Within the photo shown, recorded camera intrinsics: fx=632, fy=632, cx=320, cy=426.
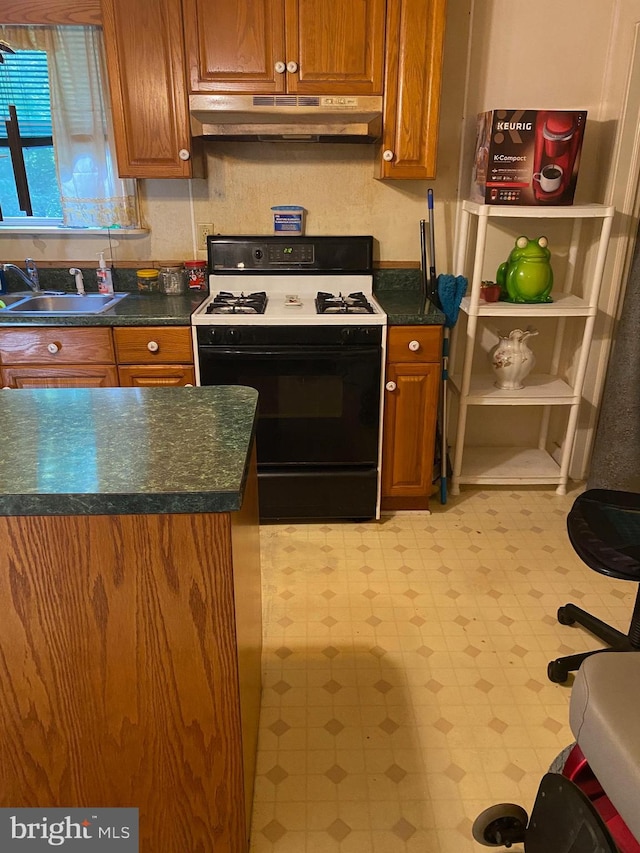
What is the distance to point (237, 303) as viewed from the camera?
8.95 feet

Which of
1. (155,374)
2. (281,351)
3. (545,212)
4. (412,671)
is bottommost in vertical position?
(412,671)

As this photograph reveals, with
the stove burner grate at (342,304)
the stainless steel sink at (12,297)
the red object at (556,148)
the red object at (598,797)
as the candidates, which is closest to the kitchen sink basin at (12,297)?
the stainless steel sink at (12,297)

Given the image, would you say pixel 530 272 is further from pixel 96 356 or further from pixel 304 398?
pixel 96 356

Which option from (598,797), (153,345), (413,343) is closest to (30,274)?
(153,345)

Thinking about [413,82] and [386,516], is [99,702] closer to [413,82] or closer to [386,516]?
[386,516]

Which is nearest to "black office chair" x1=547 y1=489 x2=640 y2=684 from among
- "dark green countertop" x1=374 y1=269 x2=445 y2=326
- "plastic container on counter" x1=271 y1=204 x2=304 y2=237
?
"dark green countertop" x1=374 y1=269 x2=445 y2=326

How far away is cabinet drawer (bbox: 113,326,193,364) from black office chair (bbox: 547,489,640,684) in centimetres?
160

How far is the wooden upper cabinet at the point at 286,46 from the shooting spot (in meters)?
2.38

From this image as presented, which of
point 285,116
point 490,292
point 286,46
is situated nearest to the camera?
point 286,46

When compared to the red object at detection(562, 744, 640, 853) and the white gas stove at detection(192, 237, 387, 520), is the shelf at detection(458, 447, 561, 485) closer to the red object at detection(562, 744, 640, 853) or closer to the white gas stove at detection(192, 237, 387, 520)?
the white gas stove at detection(192, 237, 387, 520)

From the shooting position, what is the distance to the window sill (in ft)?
9.59

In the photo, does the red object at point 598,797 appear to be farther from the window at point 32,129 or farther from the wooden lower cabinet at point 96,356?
the window at point 32,129

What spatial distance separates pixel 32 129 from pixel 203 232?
34.7 inches

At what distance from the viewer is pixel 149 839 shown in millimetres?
1345
